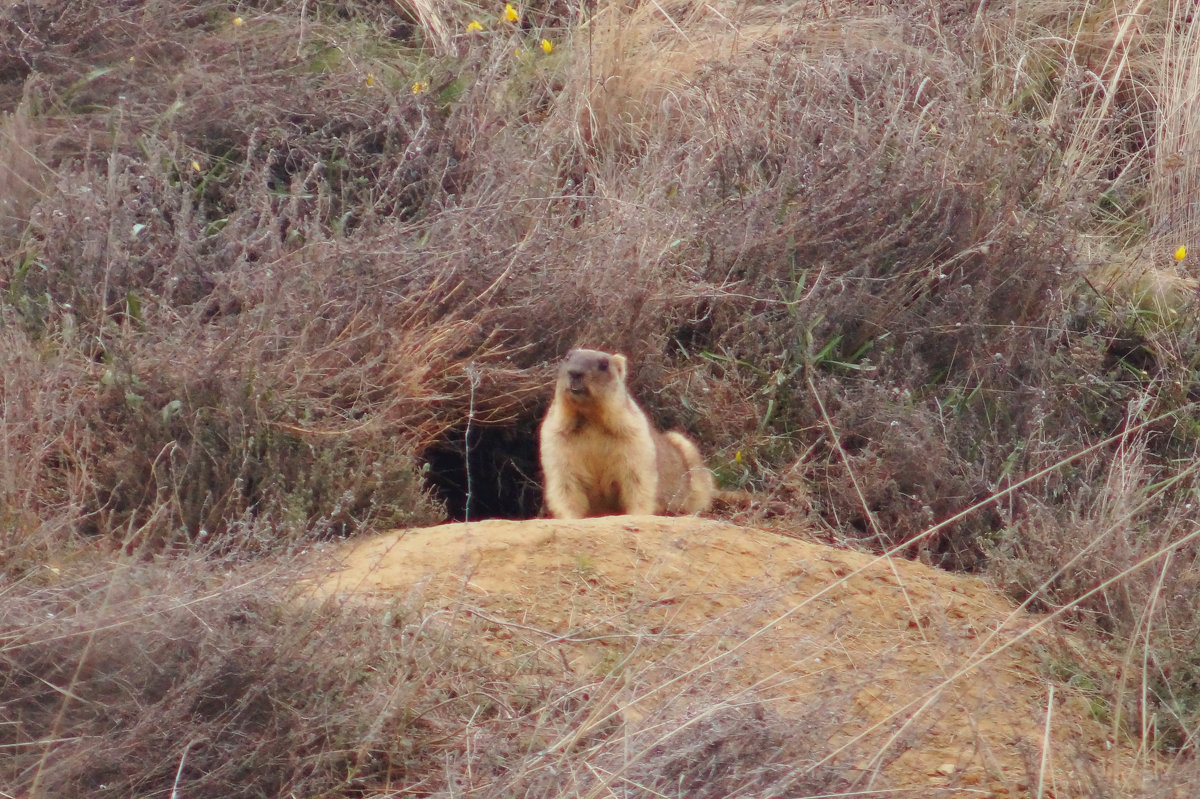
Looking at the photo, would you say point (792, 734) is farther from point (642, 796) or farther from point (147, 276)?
point (147, 276)

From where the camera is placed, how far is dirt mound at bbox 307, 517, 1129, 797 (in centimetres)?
458

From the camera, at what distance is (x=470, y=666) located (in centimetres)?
470

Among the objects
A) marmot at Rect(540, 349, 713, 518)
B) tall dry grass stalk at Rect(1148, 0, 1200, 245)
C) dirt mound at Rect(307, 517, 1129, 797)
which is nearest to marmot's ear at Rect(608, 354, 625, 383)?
marmot at Rect(540, 349, 713, 518)

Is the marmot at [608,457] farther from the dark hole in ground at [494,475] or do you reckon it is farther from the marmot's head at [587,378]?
the dark hole in ground at [494,475]

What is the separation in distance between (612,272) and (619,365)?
54 cm

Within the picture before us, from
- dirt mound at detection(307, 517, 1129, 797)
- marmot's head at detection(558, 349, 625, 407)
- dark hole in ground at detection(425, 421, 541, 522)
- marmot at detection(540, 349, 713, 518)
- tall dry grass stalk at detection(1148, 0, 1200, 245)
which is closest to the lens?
dirt mound at detection(307, 517, 1129, 797)

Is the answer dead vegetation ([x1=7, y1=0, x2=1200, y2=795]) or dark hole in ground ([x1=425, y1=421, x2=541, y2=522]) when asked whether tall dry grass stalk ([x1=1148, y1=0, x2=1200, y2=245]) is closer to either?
dead vegetation ([x1=7, y1=0, x2=1200, y2=795])

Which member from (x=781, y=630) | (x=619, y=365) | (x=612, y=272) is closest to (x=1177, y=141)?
(x=612, y=272)

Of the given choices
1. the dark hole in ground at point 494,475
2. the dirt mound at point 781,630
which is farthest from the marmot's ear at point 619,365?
the dirt mound at point 781,630

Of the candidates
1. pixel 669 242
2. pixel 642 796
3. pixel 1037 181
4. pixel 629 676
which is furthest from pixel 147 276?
pixel 1037 181

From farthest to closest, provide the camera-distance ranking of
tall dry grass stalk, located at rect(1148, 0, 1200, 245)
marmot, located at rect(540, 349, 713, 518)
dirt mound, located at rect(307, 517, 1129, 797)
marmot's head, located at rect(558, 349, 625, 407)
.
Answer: tall dry grass stalk, located at rect(1148, 0, 1200, 245)
marmot, located at rect(540, 349, 713, 518)
marmot's head, located at rect(558, 349, 625, 407)
dirt mound, located at rect(307, 517, 1129, 797)

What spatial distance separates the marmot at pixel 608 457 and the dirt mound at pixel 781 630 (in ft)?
3.09

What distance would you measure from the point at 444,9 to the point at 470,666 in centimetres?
662

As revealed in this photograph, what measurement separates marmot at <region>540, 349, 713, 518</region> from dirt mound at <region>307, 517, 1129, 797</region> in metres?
0.94
